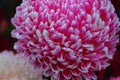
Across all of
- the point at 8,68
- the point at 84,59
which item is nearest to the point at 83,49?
the point at 84,59

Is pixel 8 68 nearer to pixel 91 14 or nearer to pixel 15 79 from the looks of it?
pixel 15 79

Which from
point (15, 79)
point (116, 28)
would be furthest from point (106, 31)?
point (15, 79)

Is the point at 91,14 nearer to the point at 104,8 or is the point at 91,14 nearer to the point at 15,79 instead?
the point at 104,8
